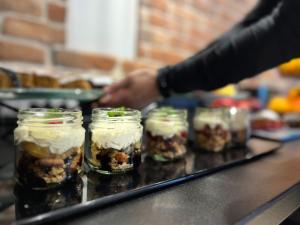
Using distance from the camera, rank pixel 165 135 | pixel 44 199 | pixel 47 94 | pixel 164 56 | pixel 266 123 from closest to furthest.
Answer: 1. pixel 44 199
2. pixel 165 135
3. pixel 47 94
4. pixel 266 123
5. pixel 164 56

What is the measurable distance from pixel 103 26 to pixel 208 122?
74cm

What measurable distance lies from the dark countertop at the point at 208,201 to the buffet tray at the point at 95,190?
0.01 meters

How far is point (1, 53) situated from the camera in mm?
945

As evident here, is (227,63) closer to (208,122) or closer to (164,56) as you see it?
(208,122)

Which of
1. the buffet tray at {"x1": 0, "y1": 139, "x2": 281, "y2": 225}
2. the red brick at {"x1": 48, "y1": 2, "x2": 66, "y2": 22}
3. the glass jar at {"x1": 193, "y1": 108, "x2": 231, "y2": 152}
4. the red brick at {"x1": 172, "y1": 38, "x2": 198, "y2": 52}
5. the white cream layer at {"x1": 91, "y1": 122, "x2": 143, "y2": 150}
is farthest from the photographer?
the red brick at {"x1": 172, "y1": 38, "x2": 198, "y2": 52}

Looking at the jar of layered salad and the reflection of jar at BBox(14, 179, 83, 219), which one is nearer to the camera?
the reflection of jar at BBox(14, 179, 83, 219)

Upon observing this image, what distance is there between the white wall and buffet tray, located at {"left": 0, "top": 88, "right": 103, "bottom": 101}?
41 centimetres

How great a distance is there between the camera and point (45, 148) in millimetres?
431

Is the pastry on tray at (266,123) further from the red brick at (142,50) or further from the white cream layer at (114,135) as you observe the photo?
the white cream layer at (114,135)

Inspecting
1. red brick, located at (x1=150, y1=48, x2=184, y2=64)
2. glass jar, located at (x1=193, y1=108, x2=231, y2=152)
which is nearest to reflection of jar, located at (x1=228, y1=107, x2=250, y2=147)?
glass jar, located at (x1=193, y1=108, x2=231, y2=152)

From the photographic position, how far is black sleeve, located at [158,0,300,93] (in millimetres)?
651

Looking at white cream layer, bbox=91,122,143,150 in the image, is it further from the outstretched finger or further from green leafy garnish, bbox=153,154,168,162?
the outstretched finger

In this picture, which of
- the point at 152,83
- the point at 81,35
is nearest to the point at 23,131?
the point at 152,83

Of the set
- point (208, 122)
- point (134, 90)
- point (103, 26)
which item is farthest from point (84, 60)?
point (208, 122)
